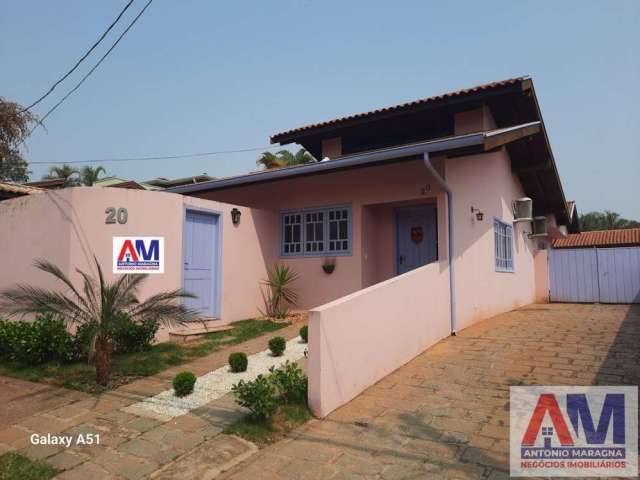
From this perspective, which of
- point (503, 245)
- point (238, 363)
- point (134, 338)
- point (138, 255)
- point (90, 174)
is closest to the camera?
point (238, 363)

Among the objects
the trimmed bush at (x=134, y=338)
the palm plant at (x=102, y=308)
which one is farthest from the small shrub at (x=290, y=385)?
the trimmed bush at (x=134, y=338)

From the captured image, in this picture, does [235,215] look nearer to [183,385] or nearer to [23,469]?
[183,385]

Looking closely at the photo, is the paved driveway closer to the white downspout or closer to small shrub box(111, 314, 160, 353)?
the white downspout

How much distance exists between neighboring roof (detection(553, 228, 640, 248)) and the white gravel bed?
1909 centimetres

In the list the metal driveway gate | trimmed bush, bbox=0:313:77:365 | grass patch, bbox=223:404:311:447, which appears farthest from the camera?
the metal driveway gate

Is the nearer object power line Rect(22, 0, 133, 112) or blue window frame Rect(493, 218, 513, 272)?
power line Rect(22, 0, 133, 112)

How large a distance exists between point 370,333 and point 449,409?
1218 millimetres

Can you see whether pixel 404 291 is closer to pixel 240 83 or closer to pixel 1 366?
pixel 1 366

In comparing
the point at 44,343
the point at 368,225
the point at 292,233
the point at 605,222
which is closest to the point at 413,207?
the point at 368,225

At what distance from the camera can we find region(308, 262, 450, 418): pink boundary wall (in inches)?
167

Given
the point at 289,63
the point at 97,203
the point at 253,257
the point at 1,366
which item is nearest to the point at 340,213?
the point at 253,257

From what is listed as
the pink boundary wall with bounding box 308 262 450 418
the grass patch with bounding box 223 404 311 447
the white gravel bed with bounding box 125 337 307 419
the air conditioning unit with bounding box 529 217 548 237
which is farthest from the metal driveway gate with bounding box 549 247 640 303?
the grass patch with bounding box 223 404 311 447

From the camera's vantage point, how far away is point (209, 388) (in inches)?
199

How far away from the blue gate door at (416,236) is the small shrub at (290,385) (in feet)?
16.8
